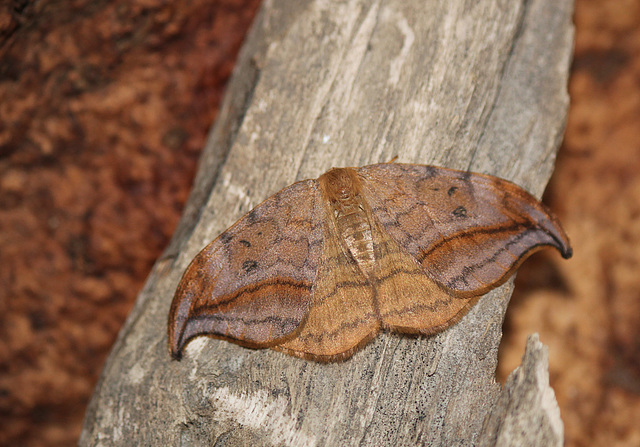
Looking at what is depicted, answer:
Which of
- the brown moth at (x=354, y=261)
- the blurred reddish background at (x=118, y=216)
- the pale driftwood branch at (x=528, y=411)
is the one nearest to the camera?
the pale driftwood branch at (x=528, y=411)

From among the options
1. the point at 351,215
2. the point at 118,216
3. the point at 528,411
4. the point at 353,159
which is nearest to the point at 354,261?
the point at 351,215

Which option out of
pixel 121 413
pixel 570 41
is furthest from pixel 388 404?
pixel 570 41

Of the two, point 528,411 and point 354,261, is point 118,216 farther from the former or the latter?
point 528,411

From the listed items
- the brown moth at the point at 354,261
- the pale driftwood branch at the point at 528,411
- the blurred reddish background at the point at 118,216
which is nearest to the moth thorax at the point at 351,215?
the brown moth at the point at 354,261

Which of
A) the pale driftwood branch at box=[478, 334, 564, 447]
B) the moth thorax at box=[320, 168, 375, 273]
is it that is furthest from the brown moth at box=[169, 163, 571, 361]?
the pale driftwood branch at box=[478, 334, 564, 447]

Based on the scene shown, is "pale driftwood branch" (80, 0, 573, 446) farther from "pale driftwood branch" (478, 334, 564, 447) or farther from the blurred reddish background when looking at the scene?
the blurred reddish background

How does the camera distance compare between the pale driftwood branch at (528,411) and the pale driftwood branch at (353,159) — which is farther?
the pale driftwood branch at (353,159)

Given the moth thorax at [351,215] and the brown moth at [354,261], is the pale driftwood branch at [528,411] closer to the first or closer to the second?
the brown moth at [354,261]
